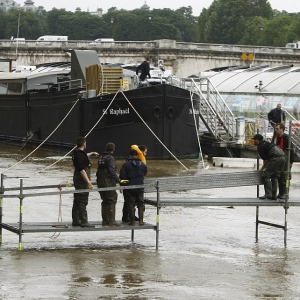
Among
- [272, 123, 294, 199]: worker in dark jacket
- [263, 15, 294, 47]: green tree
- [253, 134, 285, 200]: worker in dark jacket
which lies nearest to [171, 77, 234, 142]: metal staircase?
[272, 123, 294, 199]: worker in dark jacket

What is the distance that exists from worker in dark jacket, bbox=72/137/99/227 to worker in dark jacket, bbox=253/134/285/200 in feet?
10.9

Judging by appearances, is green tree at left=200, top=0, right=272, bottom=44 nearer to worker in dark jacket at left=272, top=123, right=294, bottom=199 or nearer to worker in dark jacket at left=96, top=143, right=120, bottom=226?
worker in dark jacket at left=272, top=123, right=294, bottom=199

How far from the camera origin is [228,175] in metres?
20.5

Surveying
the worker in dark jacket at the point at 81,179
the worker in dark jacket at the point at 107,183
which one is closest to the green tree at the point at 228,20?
the worker in dark jacket at the point at 107,183

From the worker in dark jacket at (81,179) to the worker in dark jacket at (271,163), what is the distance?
333cm

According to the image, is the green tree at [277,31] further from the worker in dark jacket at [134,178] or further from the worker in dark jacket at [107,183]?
the worker in dark jacket at [107,183]

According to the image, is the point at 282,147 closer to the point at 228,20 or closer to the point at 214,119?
the point at 214,119

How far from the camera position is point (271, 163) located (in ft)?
66.6

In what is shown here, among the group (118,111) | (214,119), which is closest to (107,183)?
(118,111)

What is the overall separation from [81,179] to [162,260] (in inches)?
80.7

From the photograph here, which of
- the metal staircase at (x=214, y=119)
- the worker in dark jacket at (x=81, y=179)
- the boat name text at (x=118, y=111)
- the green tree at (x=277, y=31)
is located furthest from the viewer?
the green tree at (x=277, y=31)

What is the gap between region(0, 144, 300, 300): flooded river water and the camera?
1534 cm

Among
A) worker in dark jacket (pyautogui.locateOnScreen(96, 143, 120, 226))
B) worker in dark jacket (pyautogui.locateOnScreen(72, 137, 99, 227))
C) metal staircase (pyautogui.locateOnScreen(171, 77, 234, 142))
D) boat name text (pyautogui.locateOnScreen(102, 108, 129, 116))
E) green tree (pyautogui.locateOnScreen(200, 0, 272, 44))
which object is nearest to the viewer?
worker in dark jacket (pyautogui.locateOnScreen(72, 137, 99, 227))

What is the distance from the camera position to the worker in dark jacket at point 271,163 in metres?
20.3
